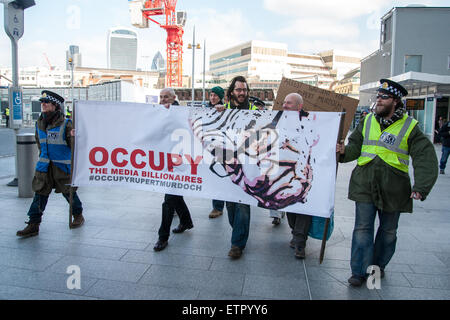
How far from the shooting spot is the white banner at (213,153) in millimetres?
3861

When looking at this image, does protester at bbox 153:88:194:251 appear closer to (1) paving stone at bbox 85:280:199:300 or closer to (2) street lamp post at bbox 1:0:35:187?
(1) paving stone at bbox 85:280:199:300

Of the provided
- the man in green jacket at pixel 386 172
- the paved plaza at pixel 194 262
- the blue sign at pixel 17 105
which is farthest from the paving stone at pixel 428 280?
the blue sign at pixel 17 105

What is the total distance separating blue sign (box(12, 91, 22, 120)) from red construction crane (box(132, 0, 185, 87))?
190 feet

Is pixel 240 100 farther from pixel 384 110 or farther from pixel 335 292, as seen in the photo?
pixel 335 292

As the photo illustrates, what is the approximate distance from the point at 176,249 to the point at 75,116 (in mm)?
2043

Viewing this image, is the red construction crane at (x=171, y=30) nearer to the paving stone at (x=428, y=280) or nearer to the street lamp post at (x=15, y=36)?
the street lamp post at (x=15, y=36)

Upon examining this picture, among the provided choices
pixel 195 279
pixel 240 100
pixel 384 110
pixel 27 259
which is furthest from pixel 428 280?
pixel 27 259

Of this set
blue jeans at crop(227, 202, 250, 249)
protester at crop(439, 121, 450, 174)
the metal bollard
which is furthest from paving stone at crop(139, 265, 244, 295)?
protester at crop(439, 121, 450, 174)

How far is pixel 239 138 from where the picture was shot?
163 inches

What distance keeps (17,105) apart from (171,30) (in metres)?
61.5

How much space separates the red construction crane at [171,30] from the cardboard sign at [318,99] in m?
61.4

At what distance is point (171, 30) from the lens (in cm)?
6500
